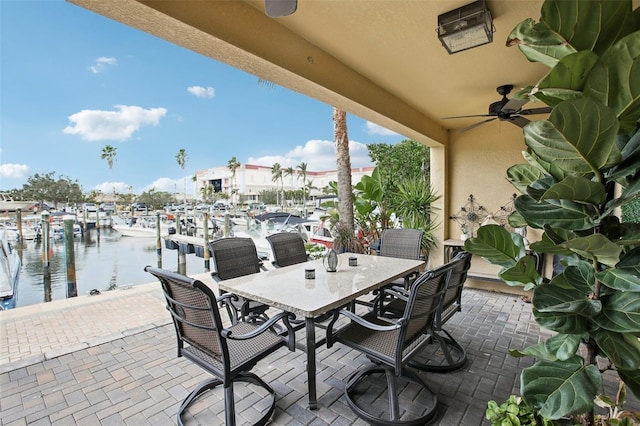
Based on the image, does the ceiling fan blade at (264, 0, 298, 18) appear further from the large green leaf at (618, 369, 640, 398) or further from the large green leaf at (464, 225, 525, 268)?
the large green leaf at (618, 369, 640, 398)

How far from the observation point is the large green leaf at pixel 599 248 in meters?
0.86

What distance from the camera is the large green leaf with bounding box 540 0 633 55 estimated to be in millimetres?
886

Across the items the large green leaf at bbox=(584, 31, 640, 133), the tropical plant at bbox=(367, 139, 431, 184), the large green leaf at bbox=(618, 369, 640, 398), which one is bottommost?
the large green leaf at bbox=(618, 369, 640, 398)

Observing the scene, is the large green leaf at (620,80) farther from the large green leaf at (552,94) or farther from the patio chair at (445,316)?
the patio chair at (445,316)

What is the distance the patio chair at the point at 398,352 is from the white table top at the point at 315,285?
21cm

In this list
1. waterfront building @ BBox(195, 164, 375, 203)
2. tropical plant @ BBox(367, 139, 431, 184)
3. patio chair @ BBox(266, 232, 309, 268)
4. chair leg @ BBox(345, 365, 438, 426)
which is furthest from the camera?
waterfront building @ BBox(195, 164, 375, 203)

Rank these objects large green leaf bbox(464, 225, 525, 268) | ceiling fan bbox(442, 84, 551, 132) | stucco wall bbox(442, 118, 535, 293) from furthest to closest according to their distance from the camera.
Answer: stucco wall bbox(442, 118, 535, 293), ceiling fan bbox(442, 84, 551, 132), large green leaf bbox(464, 225, 525, 268)

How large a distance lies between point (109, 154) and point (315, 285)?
37801 millimetres

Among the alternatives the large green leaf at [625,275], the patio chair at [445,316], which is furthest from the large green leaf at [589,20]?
the patio chair at [445,316]

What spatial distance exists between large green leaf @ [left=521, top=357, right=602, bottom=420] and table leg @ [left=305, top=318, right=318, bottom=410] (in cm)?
132

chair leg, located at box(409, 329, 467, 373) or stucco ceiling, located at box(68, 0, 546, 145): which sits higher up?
stucco ceiling, located at box(68, 0, 546, 145)

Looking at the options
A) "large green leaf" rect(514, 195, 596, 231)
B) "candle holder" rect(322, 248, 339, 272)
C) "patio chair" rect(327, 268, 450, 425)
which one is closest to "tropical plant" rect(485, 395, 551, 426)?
"patio chair" rect(327, 268, 450, 425)

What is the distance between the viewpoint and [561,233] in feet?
3.92

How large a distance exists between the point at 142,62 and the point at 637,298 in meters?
34.7
